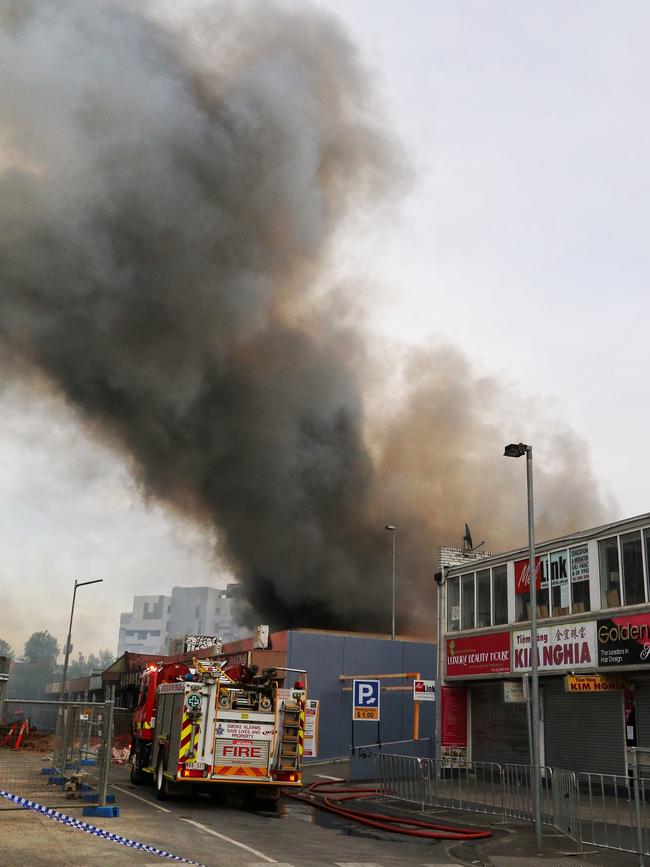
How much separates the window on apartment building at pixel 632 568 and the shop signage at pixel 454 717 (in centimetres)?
844

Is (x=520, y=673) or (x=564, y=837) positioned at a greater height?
(x=520, y=673)

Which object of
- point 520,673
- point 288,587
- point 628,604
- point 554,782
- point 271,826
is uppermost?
point 288,587

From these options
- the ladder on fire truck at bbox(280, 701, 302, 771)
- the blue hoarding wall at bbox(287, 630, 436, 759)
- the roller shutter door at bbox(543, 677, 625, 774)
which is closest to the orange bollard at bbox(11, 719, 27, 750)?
the ladder on fire truck at bbox(280, 701, 302, 771)

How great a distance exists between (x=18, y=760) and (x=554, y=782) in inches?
368

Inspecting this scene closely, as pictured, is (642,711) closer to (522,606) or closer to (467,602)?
(522,606)

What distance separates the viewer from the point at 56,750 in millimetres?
17484

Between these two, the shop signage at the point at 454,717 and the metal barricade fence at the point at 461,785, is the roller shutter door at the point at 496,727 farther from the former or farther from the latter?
the metal barricade fence at the point at 461,785

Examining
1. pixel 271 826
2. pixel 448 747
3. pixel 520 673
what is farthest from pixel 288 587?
pixel 271 826

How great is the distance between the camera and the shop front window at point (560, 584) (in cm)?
2342

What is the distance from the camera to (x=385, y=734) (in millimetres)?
30531

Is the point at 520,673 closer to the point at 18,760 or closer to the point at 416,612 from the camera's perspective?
the point at 18,760

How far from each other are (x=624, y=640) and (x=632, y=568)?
6.01 ft

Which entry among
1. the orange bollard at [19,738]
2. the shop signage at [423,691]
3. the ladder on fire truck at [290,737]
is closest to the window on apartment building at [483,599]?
the shop signage at [423,691]

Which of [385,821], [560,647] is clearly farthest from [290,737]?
[560,647]
